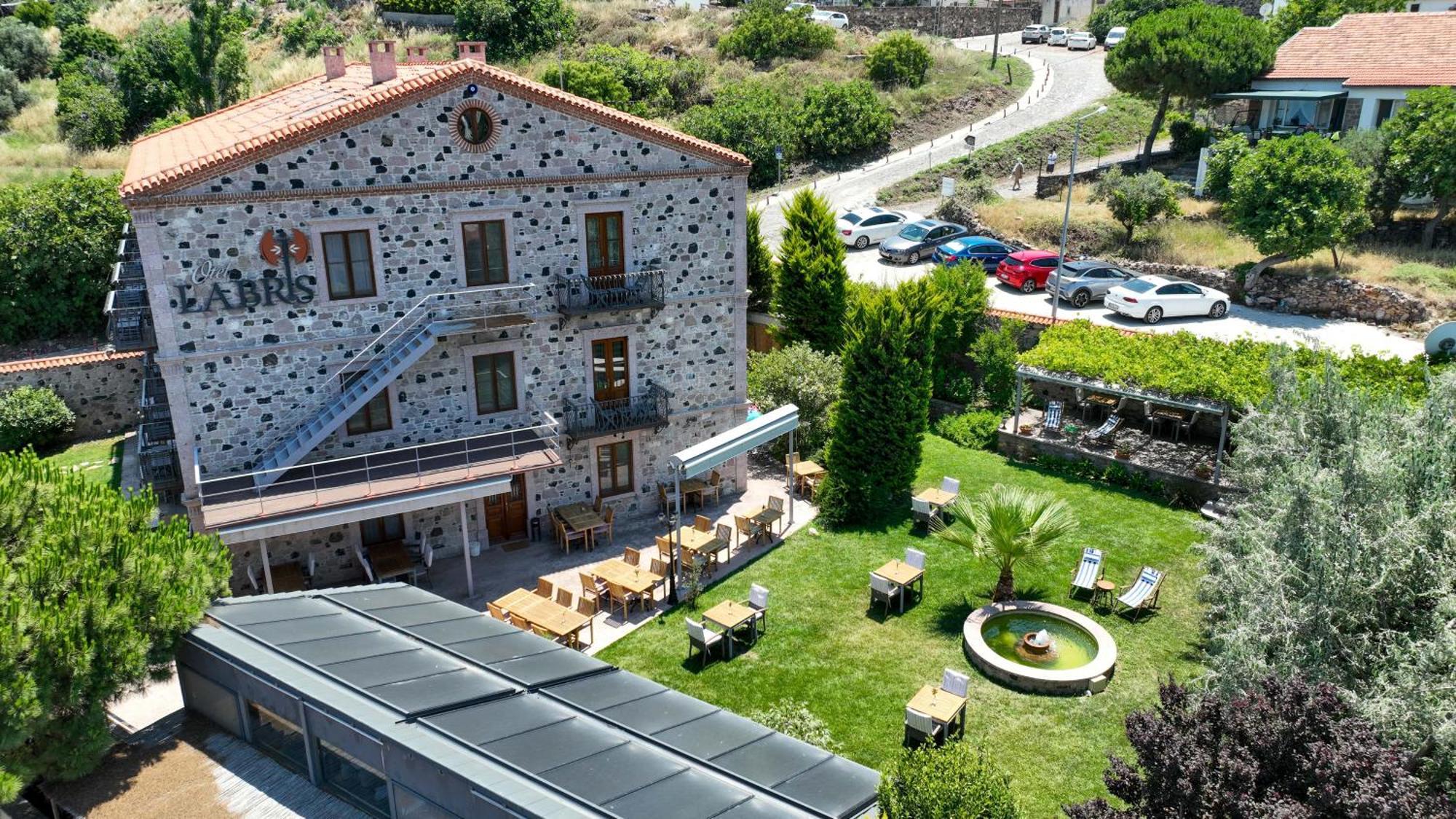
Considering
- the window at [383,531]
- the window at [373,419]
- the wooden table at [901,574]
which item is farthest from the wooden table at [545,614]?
the wooden table at [901,574]

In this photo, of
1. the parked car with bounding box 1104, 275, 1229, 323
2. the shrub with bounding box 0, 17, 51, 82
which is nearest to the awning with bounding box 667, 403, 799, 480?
the parked car with bounding box 1104, 275, 1229, 323

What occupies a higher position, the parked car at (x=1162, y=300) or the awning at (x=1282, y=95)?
the awning at (x=1282, y=95)

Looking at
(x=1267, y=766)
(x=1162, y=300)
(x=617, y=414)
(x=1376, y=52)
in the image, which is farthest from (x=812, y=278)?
(x=1376, y=52)

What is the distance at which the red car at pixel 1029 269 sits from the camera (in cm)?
3753

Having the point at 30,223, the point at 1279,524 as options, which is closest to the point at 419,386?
the point at 1279,524

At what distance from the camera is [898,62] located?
202 feet

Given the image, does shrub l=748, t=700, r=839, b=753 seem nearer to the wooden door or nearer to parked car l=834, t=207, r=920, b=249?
the wooden door

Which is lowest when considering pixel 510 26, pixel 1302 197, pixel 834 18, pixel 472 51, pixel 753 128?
pixel 1302 197

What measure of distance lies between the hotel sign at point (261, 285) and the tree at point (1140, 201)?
1286 inches

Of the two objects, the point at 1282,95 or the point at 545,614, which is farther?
the point at 1282,95

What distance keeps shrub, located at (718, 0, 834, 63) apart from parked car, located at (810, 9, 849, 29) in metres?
8.17

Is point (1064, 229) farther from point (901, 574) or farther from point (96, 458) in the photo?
point (96, 458)

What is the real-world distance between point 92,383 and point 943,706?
27.5m

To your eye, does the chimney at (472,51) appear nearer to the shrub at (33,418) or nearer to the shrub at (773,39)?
the shrub at (33,418)
